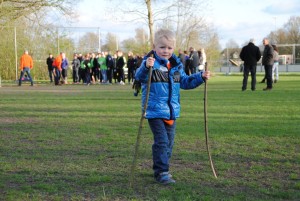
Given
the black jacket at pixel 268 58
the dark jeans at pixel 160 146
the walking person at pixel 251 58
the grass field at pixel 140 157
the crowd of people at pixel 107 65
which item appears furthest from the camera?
the crowd of people at pixel 107 65

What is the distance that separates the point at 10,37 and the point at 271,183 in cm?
3343

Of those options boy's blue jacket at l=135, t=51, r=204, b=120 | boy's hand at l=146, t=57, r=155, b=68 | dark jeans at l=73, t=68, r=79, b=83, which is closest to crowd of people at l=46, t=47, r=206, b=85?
dark jeans at l=73, t=68, r=79, b=83

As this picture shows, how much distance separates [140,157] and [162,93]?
1.49m

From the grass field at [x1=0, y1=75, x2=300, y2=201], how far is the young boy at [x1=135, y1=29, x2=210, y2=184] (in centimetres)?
33

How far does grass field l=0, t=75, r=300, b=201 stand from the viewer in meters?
4.79

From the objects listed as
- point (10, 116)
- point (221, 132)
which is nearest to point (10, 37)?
point (10, 116)

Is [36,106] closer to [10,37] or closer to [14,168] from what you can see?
[14,168]

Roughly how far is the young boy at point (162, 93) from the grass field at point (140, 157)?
1.07 feet

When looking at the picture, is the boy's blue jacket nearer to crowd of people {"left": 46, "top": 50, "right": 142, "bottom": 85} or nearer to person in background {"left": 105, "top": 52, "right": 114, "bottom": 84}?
crowd of people {"left": 46, "top": 50, "right": 142, "bottom": 85}

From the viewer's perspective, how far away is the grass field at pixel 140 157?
15.7 feet

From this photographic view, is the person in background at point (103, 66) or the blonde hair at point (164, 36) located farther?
the person in background at point (103, 66)

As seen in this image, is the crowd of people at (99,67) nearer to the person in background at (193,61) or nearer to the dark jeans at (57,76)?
the dark jeans at (57,76)

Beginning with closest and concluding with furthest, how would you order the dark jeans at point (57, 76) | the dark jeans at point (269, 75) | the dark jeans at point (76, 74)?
the dark jeans at point (269, 75) → the dark jeans at point (57, 76) → the dark jeans at point (76, 74)

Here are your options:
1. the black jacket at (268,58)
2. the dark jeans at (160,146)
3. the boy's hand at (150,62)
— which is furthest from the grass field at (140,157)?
the black jacket at (268,58)
